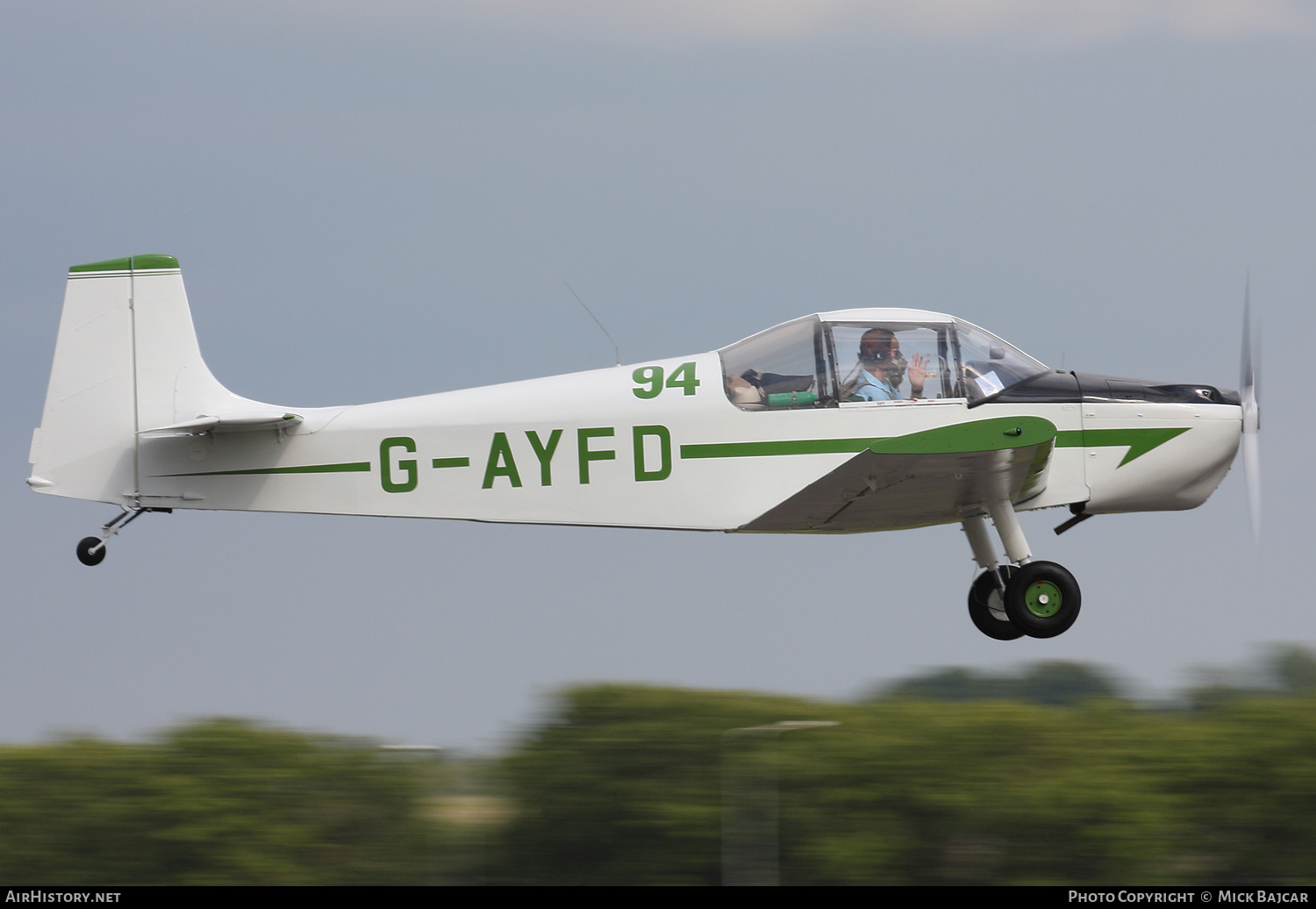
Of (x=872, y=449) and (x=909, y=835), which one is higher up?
(x=872, y=449)

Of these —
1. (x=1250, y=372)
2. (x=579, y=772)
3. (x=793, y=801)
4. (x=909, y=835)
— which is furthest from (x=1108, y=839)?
(x=1250, y=372)

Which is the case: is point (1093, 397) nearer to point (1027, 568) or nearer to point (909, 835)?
point (1027, 568)

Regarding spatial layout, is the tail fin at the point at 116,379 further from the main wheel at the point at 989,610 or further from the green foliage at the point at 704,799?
the main wheel at the point at 989,610

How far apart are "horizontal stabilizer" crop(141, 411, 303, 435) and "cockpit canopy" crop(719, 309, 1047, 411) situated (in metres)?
2.95

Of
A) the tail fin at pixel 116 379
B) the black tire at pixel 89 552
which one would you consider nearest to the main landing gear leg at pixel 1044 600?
the tail fin at pixel 116 379

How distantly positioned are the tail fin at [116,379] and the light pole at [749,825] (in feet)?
14.7

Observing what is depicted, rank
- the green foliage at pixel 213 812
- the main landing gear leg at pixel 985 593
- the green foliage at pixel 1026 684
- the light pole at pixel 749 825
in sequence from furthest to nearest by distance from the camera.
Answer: the green foliage at pixel 1026 684
the main landing gear leg at pixel 985 593
the green foliage at pixel 213 812
the light pole at pixel 749 825

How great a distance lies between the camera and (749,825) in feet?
24.3

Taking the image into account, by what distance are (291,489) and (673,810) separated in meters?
3.45

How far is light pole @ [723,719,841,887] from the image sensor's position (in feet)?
24.0

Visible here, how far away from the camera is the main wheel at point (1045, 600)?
29.6ft

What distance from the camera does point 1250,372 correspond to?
9625mm

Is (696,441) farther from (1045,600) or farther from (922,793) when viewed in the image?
(922,793)

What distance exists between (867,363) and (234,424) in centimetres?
421
